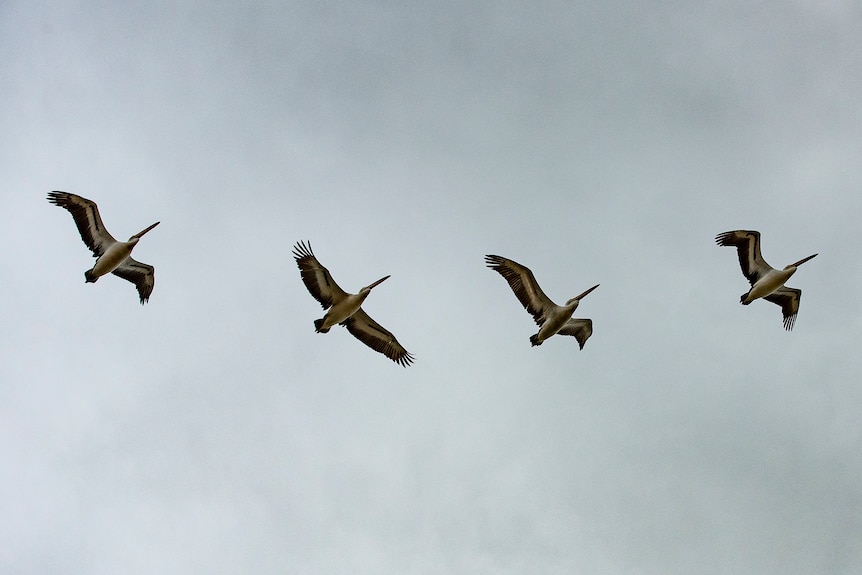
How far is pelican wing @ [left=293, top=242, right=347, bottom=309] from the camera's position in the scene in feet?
98.3

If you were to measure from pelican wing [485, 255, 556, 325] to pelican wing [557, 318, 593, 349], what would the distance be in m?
1.67

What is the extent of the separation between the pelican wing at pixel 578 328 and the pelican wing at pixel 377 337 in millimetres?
6201

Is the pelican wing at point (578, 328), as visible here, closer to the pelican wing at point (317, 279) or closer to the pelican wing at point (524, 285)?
the pelican wing at point (524, 285)

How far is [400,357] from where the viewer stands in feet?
108

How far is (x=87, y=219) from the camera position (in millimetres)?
31266

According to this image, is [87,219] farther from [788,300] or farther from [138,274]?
[788,300]

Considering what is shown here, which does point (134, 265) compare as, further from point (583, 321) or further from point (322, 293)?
point (583, 321)

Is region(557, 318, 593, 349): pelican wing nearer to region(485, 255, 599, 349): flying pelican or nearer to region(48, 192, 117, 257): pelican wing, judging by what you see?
region(485, 255, 599, 349): flying pelican

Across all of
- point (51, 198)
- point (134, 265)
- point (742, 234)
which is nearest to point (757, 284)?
point (742, 234)

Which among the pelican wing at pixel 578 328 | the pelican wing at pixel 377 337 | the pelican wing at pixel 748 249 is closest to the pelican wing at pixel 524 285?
the pelican wing at pixel 578 328

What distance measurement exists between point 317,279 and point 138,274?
7.76m

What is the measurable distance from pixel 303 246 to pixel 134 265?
25.0 feet

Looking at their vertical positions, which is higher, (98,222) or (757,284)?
(757,284)

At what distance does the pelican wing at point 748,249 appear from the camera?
33031 millimetres
